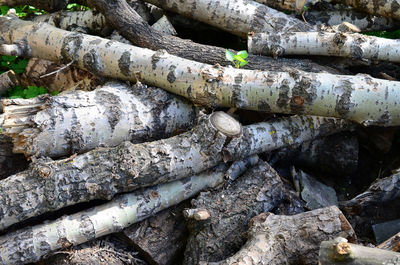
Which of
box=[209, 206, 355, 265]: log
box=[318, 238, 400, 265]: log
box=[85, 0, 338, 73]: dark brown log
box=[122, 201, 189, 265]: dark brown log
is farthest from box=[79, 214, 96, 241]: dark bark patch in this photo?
box=[85, 0, 338, 73]: dark brown log

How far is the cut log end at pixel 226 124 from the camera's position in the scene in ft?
10.2

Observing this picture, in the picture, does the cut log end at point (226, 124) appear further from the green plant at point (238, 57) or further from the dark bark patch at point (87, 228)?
the dark bark patch at point (87, 228)

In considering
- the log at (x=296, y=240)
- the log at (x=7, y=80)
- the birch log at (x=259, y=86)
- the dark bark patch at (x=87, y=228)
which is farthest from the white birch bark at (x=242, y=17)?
the dark bark patch at (x=87, y=228)

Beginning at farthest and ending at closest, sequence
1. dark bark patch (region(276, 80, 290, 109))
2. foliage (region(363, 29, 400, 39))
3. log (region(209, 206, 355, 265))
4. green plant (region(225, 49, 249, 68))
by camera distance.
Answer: foliage (region(363, 29, 400, 39)), green plant (region(225, 49, 249, 68)), dark bark patch (region(276, 80, 290, 109)), log (region(209, 206, 355, 265))

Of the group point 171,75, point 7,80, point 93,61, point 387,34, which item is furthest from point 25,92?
point 387,34

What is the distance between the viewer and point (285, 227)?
2.80 m

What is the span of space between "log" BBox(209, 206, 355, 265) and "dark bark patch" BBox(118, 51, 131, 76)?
184 centimetres

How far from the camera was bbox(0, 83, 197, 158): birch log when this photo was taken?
120 inches

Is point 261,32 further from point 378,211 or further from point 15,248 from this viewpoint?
point 15,248

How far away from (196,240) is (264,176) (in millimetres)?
750

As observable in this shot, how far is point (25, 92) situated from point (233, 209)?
2.51 m

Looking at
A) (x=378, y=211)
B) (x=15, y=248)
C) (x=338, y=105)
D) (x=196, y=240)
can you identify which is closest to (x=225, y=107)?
(x=338, y=105)

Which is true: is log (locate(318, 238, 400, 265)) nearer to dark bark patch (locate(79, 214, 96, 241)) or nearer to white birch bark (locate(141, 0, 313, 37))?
dark bark patch (locate(79, 214, 96, 241))

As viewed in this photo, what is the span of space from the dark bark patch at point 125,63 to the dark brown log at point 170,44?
1.10 feet
